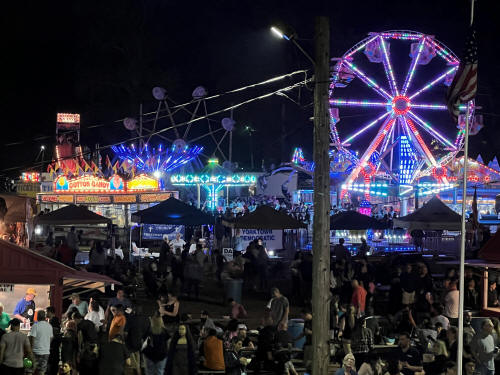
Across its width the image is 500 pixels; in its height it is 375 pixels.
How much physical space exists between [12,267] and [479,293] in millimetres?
10713

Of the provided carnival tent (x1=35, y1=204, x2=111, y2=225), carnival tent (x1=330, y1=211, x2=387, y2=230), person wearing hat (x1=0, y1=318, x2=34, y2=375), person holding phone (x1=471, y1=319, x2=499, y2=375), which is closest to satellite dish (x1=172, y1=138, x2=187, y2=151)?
carnival tent (x1=35, y1=204, x2=111, y2=225)

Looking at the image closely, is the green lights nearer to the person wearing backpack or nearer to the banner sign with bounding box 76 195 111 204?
the banner sign with bounding box 76 195 111 204

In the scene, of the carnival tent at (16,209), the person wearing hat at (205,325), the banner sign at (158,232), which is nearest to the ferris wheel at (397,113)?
the banner sign at (158,232)

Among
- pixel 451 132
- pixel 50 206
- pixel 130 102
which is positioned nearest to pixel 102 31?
pixel 130 102

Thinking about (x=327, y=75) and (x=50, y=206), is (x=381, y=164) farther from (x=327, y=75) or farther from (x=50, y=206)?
(x=327, y=75)

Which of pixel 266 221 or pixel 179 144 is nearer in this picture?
pixel 266 221

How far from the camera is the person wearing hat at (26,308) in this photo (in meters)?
14.0

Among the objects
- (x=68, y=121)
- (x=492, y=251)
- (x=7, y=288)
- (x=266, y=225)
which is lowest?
(x=7, y=288)

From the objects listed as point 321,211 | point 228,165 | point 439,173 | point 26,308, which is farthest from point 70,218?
point 439,173

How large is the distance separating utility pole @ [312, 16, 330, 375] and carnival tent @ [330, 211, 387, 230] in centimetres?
1251

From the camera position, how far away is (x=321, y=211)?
10539mm

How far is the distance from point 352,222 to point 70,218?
8758 mm

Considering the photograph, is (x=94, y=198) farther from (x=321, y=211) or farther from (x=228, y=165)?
(x=321, y=211)

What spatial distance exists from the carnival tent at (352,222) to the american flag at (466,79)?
12.2 m
